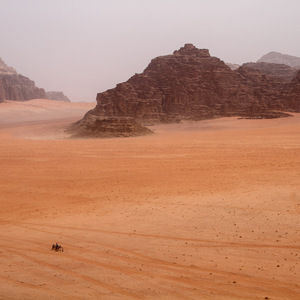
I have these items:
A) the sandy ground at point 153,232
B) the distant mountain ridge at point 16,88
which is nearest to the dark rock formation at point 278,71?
the distant mountain ridge at point 16,88

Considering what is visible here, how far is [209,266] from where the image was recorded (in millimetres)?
5520

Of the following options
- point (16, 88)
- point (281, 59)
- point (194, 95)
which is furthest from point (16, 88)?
point (281, 59)

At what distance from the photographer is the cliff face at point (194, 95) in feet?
167

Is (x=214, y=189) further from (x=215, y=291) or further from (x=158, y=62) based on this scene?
(x=158, y=62)

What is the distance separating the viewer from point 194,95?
52.3 m

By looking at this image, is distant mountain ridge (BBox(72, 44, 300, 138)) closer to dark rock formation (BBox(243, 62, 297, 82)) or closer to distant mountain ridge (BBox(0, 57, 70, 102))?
dark rock formation (BBox(243, 62, 297, 82))

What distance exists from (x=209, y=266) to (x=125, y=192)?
547 cm

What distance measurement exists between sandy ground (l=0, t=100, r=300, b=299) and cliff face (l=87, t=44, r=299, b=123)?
37.1m

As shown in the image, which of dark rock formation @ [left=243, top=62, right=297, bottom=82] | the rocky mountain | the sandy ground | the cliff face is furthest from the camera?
the rocky mountain

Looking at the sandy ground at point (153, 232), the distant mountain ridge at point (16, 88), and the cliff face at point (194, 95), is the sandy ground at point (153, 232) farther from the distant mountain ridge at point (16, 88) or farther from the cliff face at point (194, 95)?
the distant mountain ridge at point (16, 88)

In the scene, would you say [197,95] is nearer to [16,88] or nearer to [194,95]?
[194,95]

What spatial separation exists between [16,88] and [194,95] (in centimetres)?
6962

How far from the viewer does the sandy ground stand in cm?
496

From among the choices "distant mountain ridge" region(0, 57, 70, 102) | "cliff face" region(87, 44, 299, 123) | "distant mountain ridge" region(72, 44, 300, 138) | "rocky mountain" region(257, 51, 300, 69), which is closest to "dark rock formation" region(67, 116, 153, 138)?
"distant mountain ridge" region(72, 44, 300, 138)
